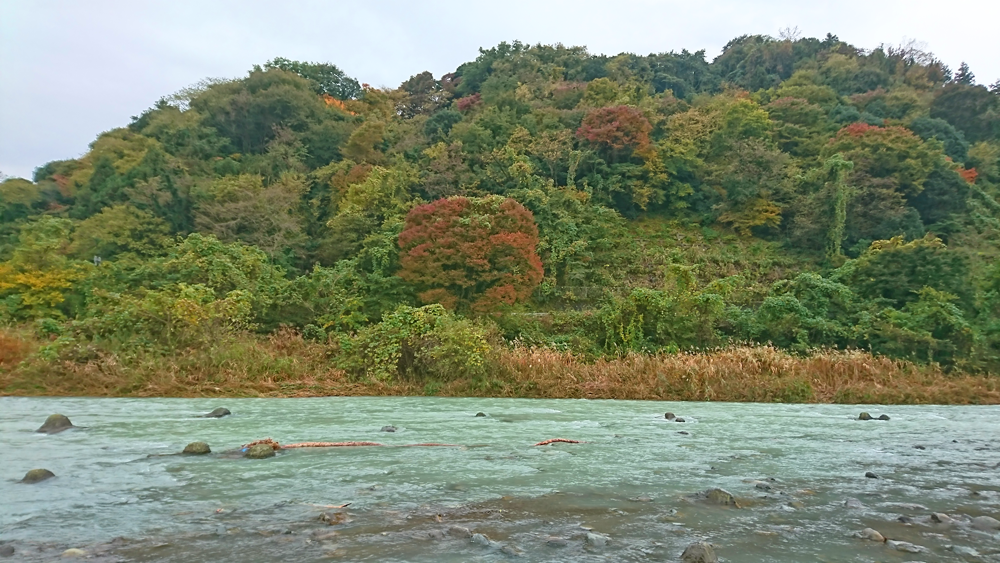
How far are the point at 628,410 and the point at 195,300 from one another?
9.94 metres

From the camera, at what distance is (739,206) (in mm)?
29938

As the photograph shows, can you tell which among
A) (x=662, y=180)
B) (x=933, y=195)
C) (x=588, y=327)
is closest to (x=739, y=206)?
(x=662, y=180)

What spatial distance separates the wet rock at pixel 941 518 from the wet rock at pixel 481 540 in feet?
9.98

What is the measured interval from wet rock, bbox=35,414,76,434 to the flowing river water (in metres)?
0.27

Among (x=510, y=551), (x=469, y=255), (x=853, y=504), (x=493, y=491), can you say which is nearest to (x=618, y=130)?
(x=469, y=255)

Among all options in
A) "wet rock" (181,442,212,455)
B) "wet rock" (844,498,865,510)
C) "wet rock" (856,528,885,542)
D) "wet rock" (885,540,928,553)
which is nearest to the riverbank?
"wet rock" (181,442,212,455)

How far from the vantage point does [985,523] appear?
174 inches

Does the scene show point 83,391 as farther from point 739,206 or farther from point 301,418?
point 739,206

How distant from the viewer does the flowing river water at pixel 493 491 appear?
3.87 m

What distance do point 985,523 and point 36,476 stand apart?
276 inches

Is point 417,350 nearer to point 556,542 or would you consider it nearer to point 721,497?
point 721,497

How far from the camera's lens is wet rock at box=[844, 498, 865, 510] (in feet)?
16.0

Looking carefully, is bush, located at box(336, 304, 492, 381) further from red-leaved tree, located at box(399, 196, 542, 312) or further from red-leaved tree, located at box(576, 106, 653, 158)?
red-leaved tree, located at box(576, 106, 653, 158)

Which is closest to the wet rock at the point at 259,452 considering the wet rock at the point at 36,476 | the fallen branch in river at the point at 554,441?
the wet rock at the point at 36,476
